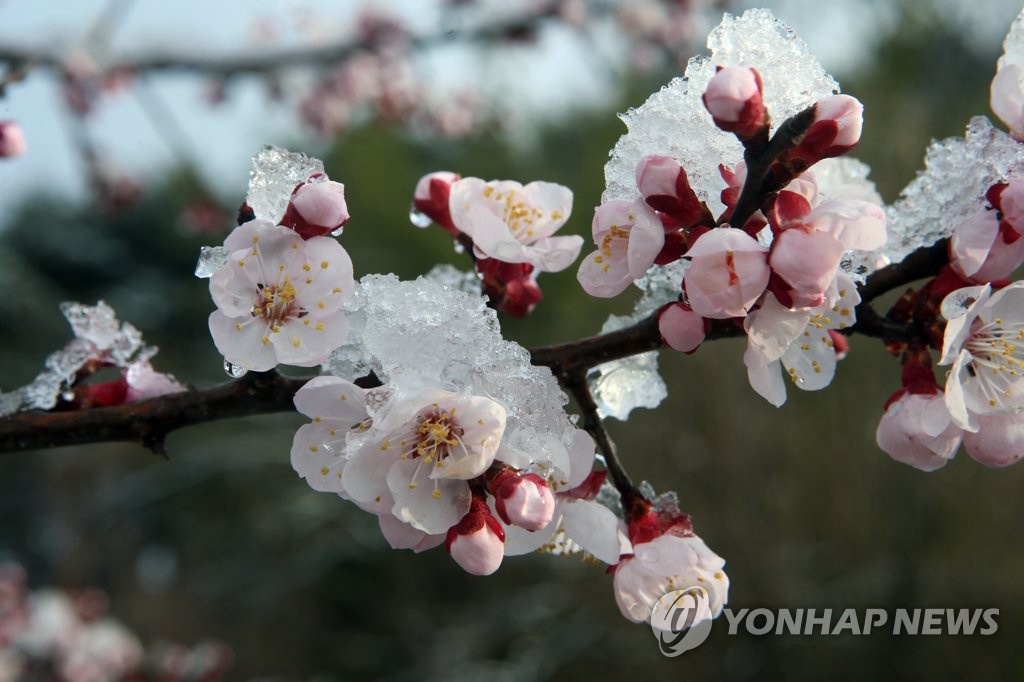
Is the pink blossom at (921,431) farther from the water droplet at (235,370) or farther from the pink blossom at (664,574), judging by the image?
the water droplet at (235,370)

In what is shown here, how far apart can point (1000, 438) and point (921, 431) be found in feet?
0.19

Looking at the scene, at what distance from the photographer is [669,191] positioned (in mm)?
584

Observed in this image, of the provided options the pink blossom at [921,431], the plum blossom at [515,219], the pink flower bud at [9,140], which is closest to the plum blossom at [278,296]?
the plum blossom at [515,219]

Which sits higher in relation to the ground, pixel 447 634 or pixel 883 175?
pixel 883 175

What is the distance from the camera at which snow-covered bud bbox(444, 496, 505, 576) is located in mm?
575

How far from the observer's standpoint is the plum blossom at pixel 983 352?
584mm

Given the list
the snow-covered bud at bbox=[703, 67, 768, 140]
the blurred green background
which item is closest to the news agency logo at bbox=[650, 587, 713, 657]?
the snow-covered bud at bbox=[703, 67, 768, 140]

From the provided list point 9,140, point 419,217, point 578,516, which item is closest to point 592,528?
point 578,516

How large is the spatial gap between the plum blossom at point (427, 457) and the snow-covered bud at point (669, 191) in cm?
20

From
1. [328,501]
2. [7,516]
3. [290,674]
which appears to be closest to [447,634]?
[290,674]

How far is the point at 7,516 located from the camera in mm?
7141

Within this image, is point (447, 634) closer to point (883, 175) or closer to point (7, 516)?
point (883, 175)

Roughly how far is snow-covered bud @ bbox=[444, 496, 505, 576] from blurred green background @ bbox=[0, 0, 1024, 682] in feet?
2.21

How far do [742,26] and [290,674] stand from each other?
502 centimetres
